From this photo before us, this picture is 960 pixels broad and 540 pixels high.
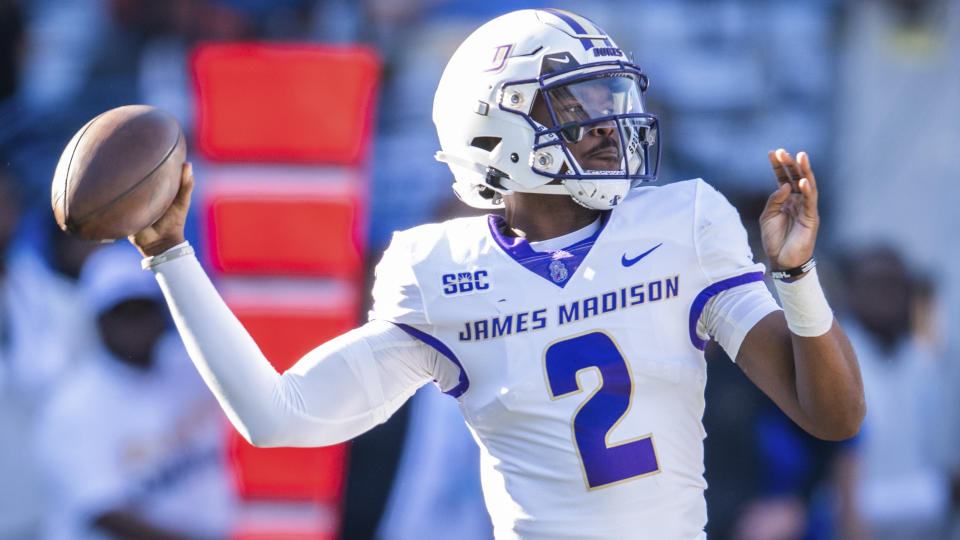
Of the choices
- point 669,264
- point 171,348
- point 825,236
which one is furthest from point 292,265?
point 669,264

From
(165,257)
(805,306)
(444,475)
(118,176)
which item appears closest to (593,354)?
(805,306)

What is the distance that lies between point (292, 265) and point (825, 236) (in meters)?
2.22

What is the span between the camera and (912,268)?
4746mm

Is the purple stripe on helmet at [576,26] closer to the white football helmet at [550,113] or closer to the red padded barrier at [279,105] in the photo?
the white football helmet at [550,113]

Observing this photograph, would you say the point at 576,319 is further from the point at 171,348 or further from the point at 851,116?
the point at 851,116

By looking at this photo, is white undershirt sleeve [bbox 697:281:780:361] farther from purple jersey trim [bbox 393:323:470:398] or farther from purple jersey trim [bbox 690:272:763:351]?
purple jersey trim [bbox 393:323:470:398]

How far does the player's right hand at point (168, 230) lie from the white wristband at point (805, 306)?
103 centimetres

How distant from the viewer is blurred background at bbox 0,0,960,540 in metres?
4.08

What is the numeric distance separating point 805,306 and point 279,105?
2.94 meters

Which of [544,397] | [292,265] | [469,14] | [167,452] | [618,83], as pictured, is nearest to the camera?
[544,397]

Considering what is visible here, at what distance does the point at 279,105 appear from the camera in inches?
173

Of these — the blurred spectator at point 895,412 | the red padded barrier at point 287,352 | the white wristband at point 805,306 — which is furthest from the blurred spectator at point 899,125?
the white wristband at point 805,306

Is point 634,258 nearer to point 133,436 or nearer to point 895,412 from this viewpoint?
point 133,436

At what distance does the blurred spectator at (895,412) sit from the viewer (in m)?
4.30
